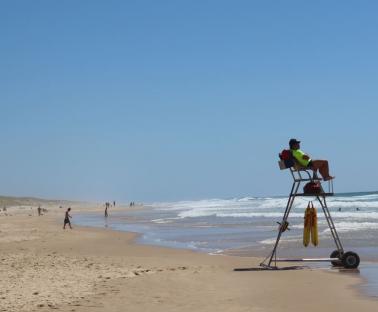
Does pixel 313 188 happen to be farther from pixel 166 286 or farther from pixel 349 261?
pixel 166 286

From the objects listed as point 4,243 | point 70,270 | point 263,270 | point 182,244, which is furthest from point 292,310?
point 4,243

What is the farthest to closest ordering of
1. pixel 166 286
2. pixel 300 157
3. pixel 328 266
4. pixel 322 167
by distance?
pixel 328 266, pixel 322 167, pixel 300 157, pixel 166 286

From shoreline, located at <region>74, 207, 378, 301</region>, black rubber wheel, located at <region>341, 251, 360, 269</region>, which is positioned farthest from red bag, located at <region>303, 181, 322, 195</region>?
shoreline, located at <region>74, 207, 378, 301</region>

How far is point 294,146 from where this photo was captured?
13.2m

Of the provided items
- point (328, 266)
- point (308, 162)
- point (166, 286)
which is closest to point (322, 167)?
point (308, 162)

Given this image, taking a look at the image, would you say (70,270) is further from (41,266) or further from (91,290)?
(91,290)

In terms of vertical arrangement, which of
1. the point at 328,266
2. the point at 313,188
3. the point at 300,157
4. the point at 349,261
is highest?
the point at 300,157

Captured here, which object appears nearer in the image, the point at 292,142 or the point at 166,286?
the point at 166,286

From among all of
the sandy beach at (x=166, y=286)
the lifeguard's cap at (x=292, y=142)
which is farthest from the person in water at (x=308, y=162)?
the sandy beach at (x=166, y=286)

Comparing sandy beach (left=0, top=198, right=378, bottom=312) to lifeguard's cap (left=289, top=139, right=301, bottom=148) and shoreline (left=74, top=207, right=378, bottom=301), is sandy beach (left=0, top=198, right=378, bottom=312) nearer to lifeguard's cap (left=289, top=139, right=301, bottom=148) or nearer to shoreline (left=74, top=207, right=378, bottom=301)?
shoreline (left=74, top=207, right=378, bottom=301)

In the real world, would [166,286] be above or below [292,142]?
below

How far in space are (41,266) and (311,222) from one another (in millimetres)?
6378

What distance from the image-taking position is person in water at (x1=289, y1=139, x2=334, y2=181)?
13148mm

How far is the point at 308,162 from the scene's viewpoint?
43.3ft
